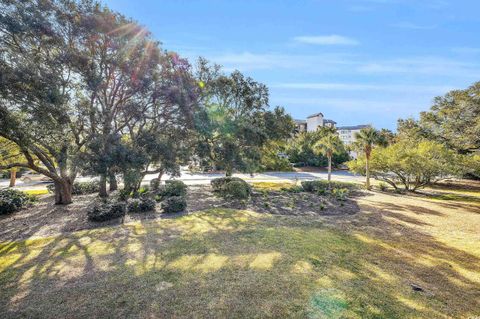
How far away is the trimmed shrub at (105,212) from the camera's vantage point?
12375mm

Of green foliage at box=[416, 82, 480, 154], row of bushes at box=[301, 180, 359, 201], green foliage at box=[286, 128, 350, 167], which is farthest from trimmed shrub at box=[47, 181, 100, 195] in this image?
green foliage at box=[286, 128, 350, 167]

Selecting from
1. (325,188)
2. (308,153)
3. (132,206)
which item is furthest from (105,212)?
(308,153)

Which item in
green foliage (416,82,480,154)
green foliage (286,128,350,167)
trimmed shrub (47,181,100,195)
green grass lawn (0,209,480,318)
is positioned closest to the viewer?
green grass lawn (0,209,480,318)

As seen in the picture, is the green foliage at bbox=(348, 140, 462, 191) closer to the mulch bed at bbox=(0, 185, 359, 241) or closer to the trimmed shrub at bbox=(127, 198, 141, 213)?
the mulch bed at bbox=(0, 185, 359, 241)

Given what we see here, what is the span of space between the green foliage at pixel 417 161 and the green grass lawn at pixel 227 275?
1353cm

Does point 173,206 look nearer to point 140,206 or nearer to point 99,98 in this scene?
point 140,206

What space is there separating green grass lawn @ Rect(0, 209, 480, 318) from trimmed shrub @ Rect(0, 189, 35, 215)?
6341 mm

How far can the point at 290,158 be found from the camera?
4862 cm

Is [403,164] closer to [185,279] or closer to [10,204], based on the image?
[185,279]

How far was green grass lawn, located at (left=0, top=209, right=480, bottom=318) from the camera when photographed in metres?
5.57

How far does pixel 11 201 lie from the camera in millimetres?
14258

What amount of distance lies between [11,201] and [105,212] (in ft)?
21.4

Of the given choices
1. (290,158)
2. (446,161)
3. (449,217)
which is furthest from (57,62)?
(290,158)

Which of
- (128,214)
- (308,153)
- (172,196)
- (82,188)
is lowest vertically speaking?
(128,214)
